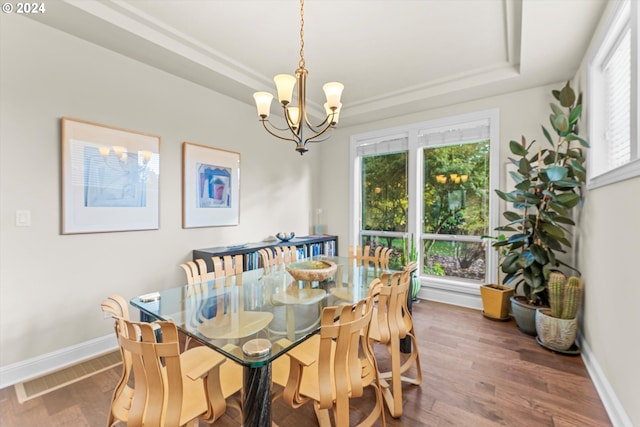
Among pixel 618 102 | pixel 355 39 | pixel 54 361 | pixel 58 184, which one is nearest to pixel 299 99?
pixel 355 39

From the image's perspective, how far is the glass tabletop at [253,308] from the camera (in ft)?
4.06

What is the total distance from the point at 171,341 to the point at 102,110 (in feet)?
8.07

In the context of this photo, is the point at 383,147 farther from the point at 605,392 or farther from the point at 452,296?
the point at 605,392

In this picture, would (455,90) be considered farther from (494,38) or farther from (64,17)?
(64,17)

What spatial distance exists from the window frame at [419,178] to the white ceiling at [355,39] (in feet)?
1.30

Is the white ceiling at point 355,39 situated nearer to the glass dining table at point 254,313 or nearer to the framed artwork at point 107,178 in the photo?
the framed artwork at point 107,178

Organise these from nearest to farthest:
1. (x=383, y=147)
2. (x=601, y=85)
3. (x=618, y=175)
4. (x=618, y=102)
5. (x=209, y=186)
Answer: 1. (x=618, y=175)
2. (x=618, y=102)
3. (x=601, y=85)
4. (x=209, y=186)
5. (x=383, y=147)

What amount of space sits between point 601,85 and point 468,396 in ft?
9.19

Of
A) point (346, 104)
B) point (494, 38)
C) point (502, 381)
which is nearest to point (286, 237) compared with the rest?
point (346, 104)

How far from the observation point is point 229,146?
352cm

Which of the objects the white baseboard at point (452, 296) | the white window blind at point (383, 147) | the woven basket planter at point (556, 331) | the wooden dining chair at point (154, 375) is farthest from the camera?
the white window blind at point (383, 147)

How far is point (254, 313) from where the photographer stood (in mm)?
1619

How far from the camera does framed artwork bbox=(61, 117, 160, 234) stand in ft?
7.39

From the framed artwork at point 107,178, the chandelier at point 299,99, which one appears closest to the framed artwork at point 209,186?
the framed artwork at point 107,178
